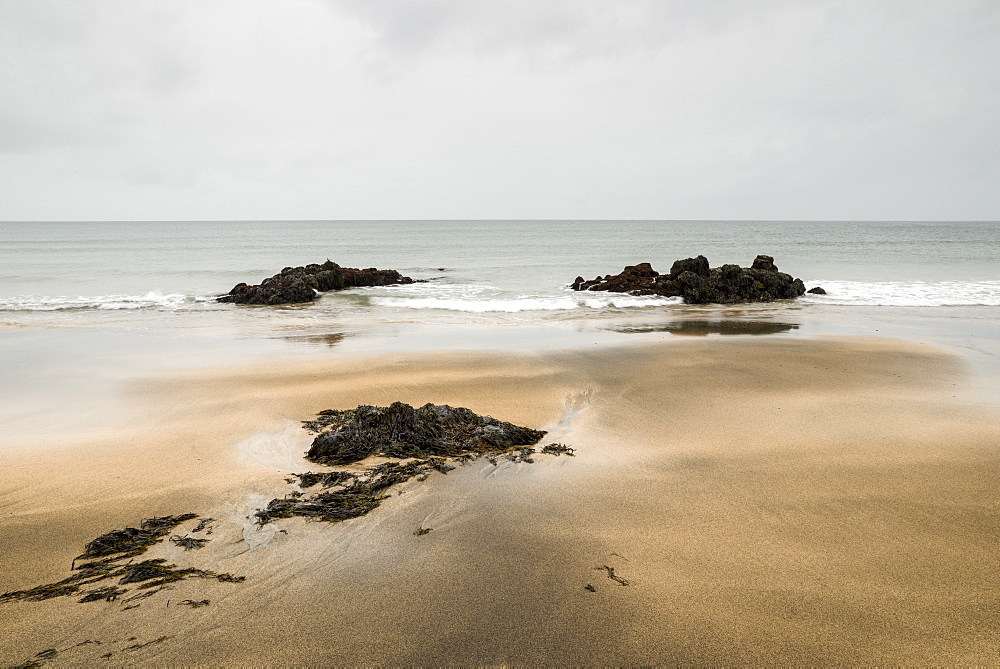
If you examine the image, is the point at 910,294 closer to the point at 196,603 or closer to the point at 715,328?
the point at 715,328

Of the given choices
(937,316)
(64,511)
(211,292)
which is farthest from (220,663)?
(211,292)

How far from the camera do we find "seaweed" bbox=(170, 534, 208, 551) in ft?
10.7

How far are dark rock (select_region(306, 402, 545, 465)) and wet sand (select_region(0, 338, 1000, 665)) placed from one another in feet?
0.96

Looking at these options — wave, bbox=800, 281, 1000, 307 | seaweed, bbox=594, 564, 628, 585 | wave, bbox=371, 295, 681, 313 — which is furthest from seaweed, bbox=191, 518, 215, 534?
wave, bbox=800, 281, 1000, 307

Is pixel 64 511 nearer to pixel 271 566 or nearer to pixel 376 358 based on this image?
pixel 271 566

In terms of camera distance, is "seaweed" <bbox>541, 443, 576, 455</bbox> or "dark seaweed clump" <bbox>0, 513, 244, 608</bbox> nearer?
"dark seaweed clump" <bbox>0, 513, 244, 608</bbox>

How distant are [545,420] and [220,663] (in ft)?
13.0

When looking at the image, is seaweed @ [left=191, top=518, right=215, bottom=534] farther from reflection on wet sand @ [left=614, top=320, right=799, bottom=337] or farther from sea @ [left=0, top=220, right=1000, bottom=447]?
reflection on wet sand @ [left=614, top=320, right=799, bottom=337]

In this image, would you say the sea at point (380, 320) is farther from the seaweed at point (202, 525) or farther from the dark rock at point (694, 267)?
the seaweed at point (202, 525)

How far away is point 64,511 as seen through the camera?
12.1 feet

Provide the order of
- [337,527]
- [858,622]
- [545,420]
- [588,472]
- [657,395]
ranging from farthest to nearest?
[657,395], [545,420], [588,472], [337,527], [858,622]

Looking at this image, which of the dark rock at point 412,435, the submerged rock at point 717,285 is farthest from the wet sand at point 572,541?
the submerged rock at point 717,285

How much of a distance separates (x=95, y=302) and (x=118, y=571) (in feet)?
57.7

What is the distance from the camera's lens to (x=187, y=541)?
331cm
